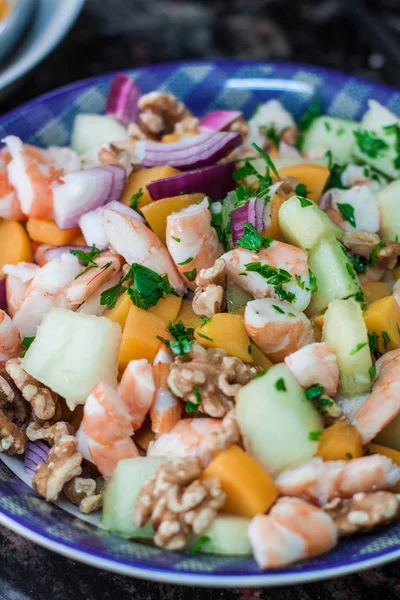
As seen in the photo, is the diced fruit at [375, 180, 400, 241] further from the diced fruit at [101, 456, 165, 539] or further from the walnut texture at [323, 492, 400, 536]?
the diced fruit at [101, 456, 165, 539]

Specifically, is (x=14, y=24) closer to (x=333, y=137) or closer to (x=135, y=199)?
(x=135, y=199)

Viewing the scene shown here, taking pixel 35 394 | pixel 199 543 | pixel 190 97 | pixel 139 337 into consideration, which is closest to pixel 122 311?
pixel 139 337

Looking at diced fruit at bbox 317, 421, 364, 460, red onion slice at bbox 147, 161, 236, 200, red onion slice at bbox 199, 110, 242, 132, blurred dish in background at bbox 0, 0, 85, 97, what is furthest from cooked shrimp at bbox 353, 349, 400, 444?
blurred dish in background at bbox 0, 0, 85, 97

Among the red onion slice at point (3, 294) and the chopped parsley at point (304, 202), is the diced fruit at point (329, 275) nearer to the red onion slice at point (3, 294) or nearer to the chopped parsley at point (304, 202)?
the chopped parsley at point (304, 202)

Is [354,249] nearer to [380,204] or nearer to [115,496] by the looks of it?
[380,204]

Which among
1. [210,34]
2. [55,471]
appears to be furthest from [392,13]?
[55,471]

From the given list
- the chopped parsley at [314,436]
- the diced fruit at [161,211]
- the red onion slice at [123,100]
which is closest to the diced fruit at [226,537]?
the chopped parsley at [314,436]
